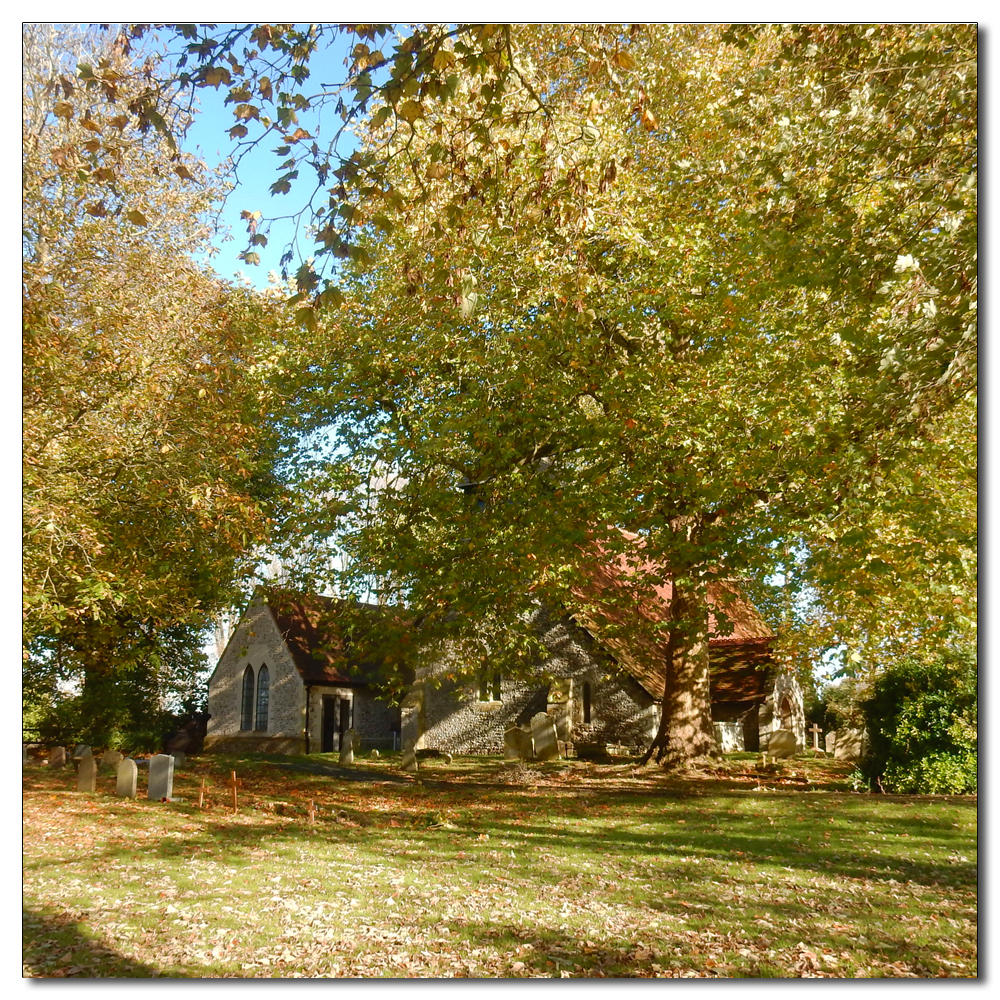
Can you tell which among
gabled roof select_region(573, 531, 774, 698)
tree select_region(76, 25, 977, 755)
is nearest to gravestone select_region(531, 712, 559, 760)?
gabled roof select_region(573, 531, 774, 698)

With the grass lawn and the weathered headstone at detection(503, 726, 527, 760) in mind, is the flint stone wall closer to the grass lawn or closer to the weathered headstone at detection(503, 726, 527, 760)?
the weathered headstone at detection(503, 726, 527, 760)

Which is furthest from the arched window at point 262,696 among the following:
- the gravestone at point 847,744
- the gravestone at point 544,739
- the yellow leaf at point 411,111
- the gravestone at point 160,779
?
the yellow leaf at point 411,111

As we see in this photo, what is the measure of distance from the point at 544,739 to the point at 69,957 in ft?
48.3

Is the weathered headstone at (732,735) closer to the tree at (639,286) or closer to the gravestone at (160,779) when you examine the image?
the tree at (639,286)

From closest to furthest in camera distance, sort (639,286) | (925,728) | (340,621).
→ (925,728)
(639,286)
(340,621)

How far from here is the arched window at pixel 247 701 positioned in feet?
93.7

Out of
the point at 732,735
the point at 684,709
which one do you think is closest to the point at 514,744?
the point at 684,709

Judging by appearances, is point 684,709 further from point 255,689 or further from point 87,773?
point 255,689

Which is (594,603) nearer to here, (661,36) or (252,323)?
(252,323)

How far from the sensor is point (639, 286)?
12.5m

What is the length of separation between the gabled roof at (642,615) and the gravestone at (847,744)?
2405 millimetres

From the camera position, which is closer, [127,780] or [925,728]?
[925,728]

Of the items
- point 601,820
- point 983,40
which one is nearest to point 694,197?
point 983,40

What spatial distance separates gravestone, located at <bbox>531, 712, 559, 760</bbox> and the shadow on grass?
1425 centimetres
